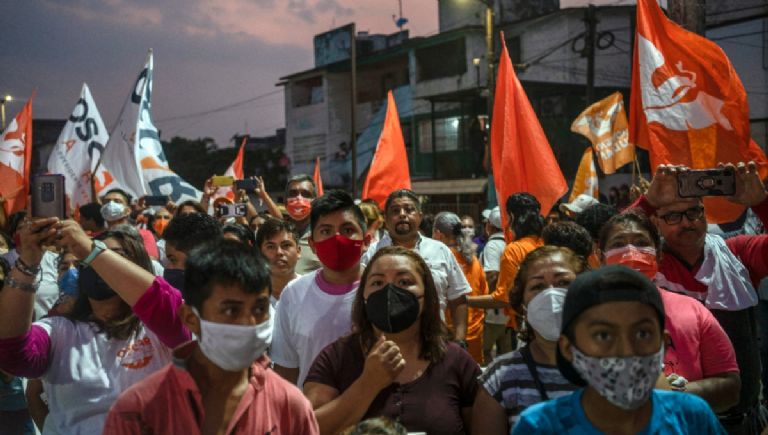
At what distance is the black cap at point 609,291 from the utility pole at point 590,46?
22567 millimetres

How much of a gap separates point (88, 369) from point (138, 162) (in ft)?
26.6

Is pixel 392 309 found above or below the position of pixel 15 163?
below

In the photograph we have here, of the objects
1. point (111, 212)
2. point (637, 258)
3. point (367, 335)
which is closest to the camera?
point (367, 335)

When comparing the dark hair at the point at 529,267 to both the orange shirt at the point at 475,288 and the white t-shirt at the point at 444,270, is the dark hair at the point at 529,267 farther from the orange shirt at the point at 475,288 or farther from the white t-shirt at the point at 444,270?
the orange shirt at the point at 475,288

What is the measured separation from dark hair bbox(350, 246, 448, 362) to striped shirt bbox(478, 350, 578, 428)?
0.29 metres

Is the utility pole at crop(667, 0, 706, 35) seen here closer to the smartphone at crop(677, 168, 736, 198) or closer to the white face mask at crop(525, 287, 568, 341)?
the smartphone at crop(677, 168, 736, 198)

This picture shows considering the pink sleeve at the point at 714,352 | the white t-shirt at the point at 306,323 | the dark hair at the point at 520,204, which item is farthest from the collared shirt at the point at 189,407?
the dark hair at the point at 520,204

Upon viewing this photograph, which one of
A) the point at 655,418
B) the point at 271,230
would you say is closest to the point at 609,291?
the point at 655,418

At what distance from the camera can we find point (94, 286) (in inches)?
122

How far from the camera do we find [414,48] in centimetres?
3475

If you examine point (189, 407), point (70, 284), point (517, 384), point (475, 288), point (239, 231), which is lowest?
point (475, 288)

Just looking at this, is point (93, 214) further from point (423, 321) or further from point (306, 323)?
point (423, 321)

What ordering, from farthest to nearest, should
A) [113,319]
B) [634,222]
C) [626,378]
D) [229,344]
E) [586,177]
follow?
1. [586,177]
2. [634,222]
3. [113,319]
4. [229,344]
5. [626,378]

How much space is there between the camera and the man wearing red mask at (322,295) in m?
3.79
